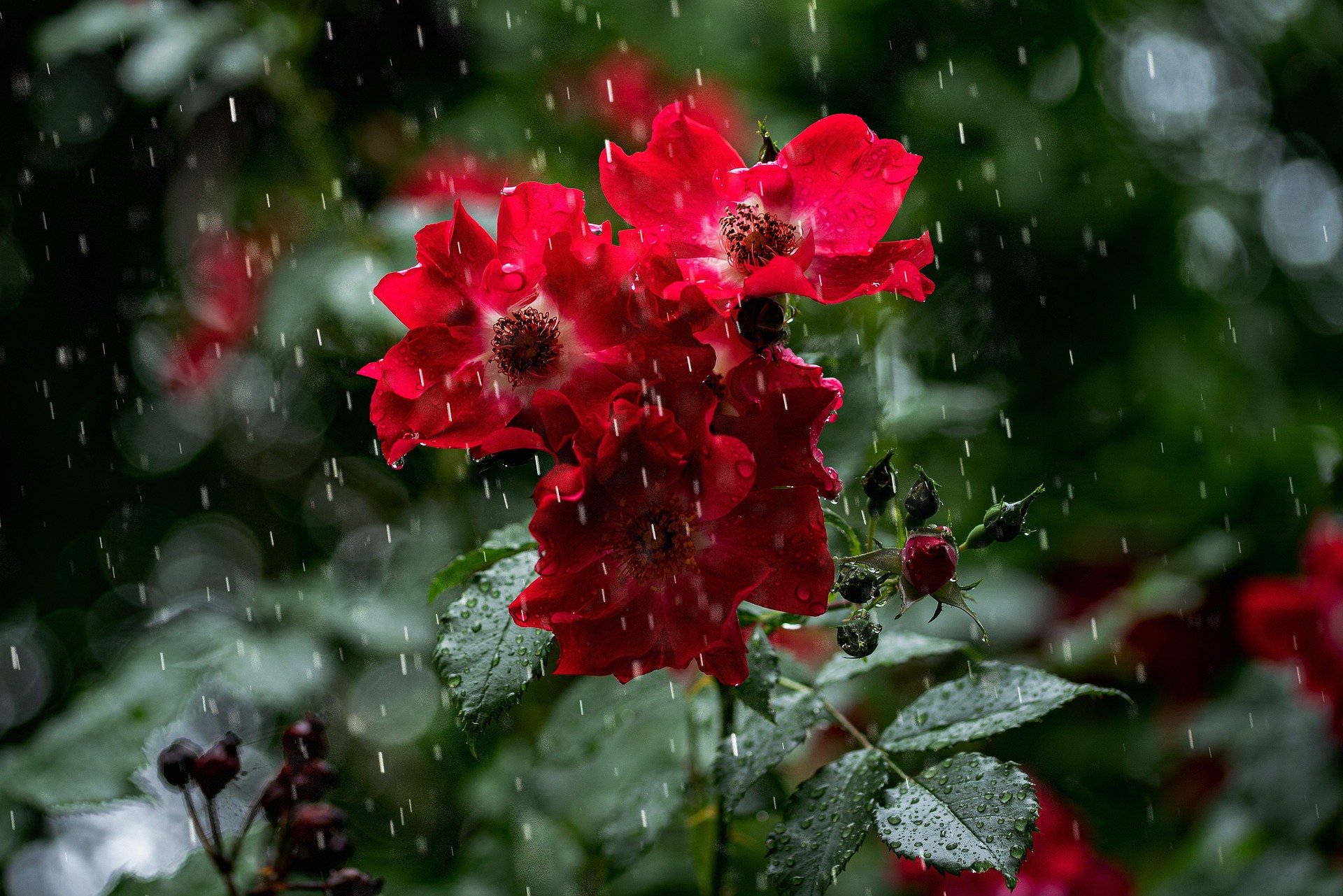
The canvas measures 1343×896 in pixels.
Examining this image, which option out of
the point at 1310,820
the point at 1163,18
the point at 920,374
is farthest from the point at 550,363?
the point at 1163,18

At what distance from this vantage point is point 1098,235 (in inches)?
88.8

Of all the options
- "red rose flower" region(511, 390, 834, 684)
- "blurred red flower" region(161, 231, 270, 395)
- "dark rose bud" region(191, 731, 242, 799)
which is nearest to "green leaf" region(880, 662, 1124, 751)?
"red rose flower" region(511, 390, 834, 684)

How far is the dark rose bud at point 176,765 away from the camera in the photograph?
1035 millimetres

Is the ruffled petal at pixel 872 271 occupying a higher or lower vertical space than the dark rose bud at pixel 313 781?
higher

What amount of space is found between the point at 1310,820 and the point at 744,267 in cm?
161

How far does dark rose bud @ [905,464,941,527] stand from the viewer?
34.3 inches

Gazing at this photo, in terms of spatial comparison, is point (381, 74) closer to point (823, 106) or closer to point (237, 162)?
point (237, 162)

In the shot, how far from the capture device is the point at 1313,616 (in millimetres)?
1803

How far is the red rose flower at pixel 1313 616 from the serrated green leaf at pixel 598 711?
118 centimetres

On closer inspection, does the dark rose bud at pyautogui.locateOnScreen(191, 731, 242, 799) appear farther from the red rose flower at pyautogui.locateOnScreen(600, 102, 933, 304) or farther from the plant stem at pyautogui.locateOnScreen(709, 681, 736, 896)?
the red rose flower at pyautogui.locateOnScreen(600, 102, 933, 304)

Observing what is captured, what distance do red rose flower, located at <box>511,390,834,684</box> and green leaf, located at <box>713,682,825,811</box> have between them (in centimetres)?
20

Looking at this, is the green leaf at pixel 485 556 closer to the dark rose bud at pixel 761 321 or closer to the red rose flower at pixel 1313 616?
the dark rose bud at pixel 761 321

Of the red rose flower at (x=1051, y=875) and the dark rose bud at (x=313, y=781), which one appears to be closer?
the dark rose bud at (x=313, y=781)

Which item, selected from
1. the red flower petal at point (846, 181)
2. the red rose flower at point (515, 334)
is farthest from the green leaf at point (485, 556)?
the red flower petal at point (846, 181)
